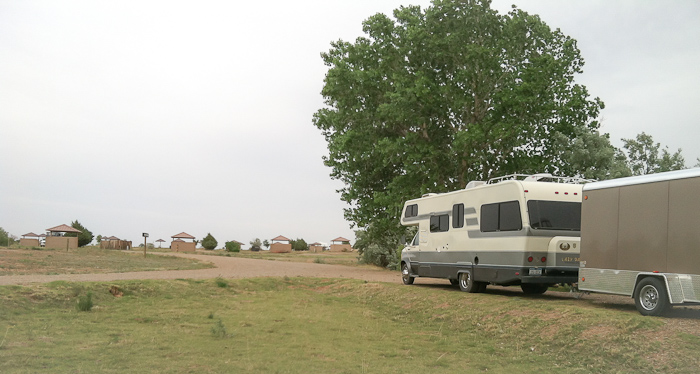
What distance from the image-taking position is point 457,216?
17.6 metres

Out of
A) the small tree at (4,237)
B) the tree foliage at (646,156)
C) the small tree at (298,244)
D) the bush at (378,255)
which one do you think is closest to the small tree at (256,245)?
the small tree at (298,244)

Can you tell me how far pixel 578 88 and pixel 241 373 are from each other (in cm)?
2617

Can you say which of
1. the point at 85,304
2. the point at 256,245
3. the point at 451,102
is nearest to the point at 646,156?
the point at 451,102

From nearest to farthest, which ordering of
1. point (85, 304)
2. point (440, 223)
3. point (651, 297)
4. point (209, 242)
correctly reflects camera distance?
1. point (651, 297)
2. point (85, 304)
3. point (440, 223)
4. point (209, 242)

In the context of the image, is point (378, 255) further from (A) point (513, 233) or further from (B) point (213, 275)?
(A) point (513, 233)

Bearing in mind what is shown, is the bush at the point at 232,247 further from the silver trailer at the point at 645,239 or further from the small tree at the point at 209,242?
the silver trailer at the point at 645,239

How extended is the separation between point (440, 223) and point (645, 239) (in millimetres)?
7912

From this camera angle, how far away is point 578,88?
29312mm

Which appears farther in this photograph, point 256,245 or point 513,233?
point 256,245

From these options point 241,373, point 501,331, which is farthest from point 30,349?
point 501,331

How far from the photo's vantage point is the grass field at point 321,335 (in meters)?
8.50

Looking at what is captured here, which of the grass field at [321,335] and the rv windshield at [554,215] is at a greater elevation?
the rv windshield at [554,215]

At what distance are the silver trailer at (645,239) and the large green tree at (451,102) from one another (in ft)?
44.7

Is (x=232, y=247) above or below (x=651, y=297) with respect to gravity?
below
